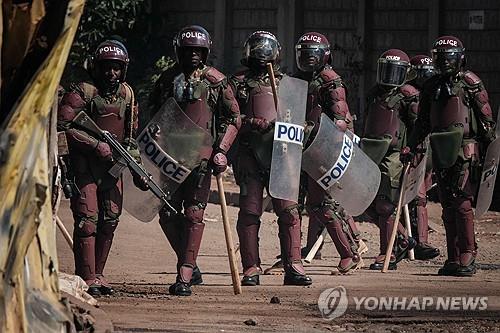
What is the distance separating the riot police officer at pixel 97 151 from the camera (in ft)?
35.8

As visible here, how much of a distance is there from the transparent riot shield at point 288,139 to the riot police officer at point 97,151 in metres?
1.17

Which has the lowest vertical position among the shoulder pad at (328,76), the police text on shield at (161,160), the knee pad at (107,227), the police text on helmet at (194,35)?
the knee pad at (107,227)

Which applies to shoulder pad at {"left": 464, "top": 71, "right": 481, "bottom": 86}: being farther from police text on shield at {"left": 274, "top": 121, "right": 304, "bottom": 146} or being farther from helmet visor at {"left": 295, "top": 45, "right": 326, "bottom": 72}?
police text on shield at {"left": 274, "top": 121, "right": 304, "bottom": 146}

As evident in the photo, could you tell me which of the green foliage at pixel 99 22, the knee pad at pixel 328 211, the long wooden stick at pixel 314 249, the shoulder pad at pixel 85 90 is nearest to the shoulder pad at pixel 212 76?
the shoulder pad at pixel 85 90

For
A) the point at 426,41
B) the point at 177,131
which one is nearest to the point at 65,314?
the point at 177,131

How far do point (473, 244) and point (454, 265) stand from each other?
265 mm

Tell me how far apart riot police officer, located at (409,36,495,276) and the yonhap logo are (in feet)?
5.90

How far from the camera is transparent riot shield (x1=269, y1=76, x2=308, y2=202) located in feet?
37.9

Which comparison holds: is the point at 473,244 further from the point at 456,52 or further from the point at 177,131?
the point at 177,131

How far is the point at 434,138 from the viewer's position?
1279 centimetres

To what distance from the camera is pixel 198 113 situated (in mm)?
11258

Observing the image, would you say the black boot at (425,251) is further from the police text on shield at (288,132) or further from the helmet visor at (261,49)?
the helmet visor at (261,49)

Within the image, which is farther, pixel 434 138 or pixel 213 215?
pixel 213 215

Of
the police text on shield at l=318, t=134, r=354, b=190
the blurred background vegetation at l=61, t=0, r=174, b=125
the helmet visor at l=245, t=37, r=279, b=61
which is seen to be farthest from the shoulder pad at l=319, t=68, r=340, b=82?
the blurred background vegetation at l=61, t=0, r=174, b=125
